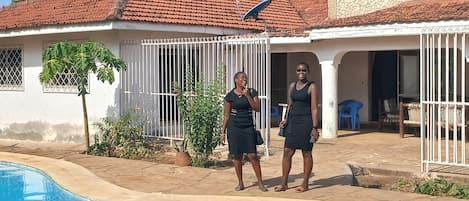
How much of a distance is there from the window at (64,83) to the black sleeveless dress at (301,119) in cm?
741

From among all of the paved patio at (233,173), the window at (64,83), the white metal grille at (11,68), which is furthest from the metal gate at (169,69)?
the white metal grille at (11,68)

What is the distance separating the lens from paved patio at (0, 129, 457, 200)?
319 inches

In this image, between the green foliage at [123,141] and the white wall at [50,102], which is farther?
the white wall at [50,102]

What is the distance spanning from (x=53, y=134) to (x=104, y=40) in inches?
121

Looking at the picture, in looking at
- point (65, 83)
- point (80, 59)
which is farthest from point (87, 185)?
point (65, 83)

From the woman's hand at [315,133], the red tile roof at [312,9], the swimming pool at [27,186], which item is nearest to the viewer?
the woman's hand at [315,133]

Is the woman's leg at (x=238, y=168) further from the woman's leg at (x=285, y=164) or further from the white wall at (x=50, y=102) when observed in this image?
the white wall at (x=50, y=102)

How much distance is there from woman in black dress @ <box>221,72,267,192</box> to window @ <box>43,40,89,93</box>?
665 cm

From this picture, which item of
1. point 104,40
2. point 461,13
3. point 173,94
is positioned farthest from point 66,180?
point 461,13

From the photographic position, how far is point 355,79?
716 inches

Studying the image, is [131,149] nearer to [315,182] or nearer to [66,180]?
[66,180]

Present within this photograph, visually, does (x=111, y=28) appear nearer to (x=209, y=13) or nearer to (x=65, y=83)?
(x=65, y=83)

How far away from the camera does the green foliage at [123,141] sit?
1250 centimetres

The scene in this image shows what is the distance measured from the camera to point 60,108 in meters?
14.8
